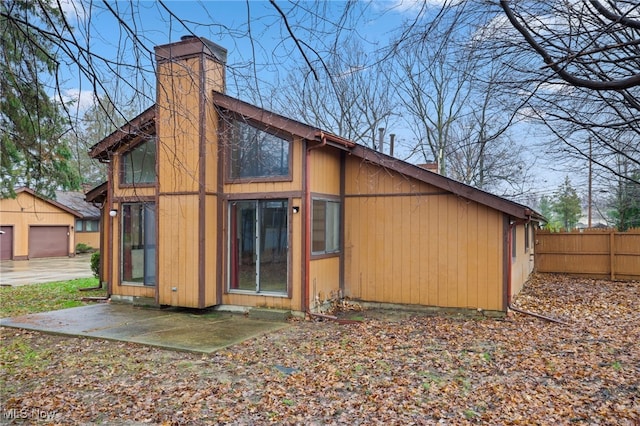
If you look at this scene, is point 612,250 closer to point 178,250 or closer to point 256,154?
point 256,154

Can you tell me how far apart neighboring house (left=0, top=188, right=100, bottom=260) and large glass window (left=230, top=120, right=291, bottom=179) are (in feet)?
56.9

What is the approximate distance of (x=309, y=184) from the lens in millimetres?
8078

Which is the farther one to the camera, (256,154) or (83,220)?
(83,220)

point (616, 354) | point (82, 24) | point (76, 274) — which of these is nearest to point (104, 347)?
point (82, 24)

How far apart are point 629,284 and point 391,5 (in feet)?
42.4

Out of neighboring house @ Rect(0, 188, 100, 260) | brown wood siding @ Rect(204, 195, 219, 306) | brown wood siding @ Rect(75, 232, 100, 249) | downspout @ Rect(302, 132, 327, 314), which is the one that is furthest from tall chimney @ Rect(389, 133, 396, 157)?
brown wood siding @ Rect(75, 232, 100, 249)

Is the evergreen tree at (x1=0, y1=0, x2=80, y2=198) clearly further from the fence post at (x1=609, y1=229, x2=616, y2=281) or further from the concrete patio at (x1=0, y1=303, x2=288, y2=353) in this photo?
the fence post at (x1=609, y1=229, x2=616, y2=281)

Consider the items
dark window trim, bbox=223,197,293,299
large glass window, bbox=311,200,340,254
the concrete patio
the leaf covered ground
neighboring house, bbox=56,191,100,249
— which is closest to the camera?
the leaf covered ground

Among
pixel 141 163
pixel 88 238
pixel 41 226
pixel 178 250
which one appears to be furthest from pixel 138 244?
pixel 88 238

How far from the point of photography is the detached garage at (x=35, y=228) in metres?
23.4

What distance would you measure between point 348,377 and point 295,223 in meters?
3.57

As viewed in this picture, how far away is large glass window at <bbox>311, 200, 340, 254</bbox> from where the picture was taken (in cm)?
846

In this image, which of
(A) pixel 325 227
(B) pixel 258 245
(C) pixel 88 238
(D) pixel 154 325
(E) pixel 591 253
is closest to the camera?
(D) pixel 154 325

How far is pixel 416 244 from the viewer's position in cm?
876
